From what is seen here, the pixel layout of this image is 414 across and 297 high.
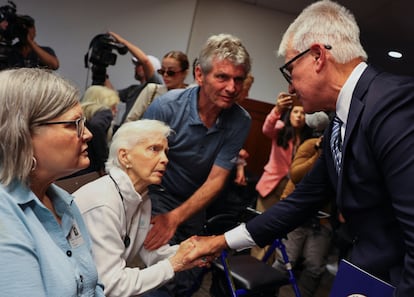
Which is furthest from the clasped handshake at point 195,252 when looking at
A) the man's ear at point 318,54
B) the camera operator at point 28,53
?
the camera operator at point 28,53

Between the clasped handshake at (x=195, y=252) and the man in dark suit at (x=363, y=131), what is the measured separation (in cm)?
64

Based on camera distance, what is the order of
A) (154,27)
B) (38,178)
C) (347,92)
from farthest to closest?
(154,27)
(347,92)
(38,178)

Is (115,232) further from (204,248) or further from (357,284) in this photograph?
(357,284)

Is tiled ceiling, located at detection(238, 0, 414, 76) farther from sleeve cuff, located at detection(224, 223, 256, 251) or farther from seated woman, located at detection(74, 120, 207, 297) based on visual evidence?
seated woman, located at detection(74, 120, 207, 297)

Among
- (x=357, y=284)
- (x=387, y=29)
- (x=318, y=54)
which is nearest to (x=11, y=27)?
(x=318, y=54)

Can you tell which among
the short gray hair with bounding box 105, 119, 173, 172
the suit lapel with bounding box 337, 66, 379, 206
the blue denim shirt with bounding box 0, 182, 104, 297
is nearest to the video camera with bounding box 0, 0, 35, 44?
the short gray hair with bounding box 105, 119, 173, 172

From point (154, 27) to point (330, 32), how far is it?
14.6ft

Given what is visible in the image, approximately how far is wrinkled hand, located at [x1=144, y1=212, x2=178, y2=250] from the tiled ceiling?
356 centimetres

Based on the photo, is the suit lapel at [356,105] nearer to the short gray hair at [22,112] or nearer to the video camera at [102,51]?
the short gray hair at [22,112]

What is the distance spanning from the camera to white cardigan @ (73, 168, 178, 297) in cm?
138

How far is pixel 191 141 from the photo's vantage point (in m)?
2.00

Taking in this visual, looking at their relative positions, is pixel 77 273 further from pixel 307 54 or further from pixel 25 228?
pixel 307 54

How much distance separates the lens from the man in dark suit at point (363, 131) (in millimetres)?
987

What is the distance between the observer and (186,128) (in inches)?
78.8
